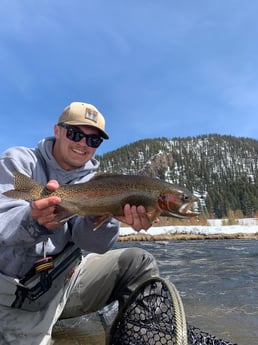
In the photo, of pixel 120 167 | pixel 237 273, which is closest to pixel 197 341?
pixel 237 273

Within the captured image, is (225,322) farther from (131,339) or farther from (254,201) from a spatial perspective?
(254,201)

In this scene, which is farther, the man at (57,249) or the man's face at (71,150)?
the man's face at (71,150)

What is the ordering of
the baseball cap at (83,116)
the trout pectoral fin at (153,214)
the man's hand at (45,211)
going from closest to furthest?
1. the man's hand at (45,211)
2. the trout pectoral fin at (153,214)
3. the baseball cap at (83,116)

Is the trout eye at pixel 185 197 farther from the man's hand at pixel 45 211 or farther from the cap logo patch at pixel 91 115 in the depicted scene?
the cap logo patch at pixel 91 115

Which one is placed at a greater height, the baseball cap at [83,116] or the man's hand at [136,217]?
the baseball cap at [83,116]

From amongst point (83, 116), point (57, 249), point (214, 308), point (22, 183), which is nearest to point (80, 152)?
point (83, 116)

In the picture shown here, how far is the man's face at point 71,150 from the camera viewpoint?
3.64 meters

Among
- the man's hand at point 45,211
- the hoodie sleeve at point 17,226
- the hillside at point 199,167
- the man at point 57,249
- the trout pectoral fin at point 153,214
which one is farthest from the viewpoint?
the hillside at point 199,167

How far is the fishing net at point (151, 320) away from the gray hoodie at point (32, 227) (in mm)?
595

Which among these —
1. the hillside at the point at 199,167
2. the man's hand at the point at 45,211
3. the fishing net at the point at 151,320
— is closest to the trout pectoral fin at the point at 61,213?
the man's hand at the point at 45,211

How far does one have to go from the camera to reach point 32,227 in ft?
9.41

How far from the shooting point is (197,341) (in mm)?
3008

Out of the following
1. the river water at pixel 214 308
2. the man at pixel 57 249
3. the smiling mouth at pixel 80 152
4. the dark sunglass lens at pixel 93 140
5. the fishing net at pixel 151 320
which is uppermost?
the dark sunglass lens at pixel 93 140

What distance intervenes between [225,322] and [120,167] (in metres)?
163
